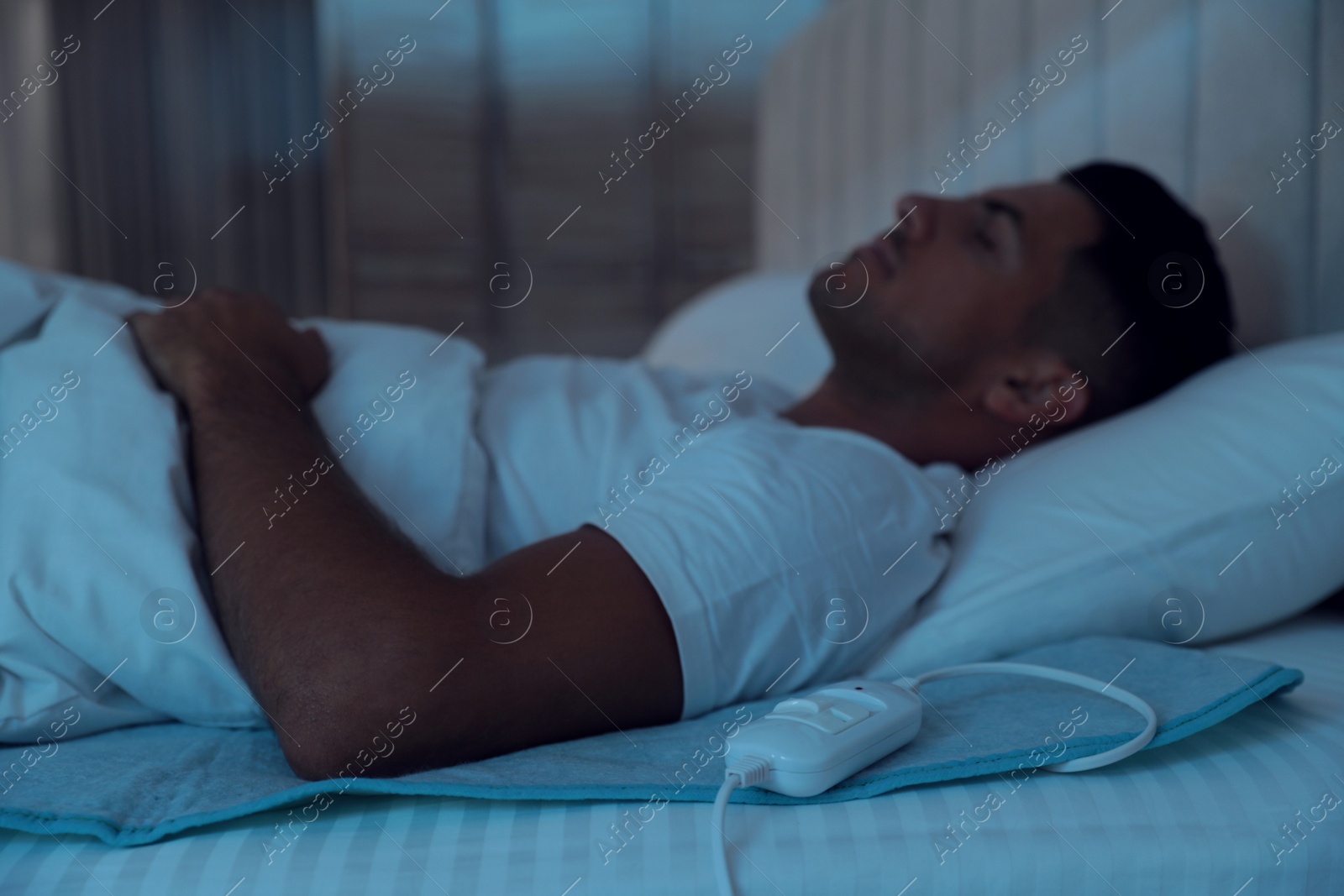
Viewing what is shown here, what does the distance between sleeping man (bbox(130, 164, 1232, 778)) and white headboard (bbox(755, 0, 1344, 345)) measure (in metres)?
0.09

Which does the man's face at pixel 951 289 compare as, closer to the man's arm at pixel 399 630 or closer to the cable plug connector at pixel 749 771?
the man's arm at pixel 399 630

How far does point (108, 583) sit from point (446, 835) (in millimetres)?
328

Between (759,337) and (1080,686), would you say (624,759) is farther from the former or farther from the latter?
(759,337)

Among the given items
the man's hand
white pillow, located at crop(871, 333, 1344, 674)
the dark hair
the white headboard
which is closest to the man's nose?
the dark hair

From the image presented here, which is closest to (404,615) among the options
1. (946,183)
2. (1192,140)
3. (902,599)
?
(902,599)

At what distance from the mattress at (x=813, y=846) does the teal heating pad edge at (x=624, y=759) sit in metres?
0.01

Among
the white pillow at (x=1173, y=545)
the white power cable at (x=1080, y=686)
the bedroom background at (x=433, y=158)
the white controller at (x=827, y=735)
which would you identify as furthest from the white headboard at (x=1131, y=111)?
the bedroom background at (x=433, y=158)

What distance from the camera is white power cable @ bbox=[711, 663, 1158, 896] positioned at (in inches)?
21.1

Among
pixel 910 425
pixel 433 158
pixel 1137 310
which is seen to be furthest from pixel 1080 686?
pixel 433 158

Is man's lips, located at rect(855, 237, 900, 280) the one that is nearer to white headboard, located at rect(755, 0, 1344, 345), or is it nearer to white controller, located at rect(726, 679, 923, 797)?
white headboard, located at rect(755, 0, 1344, 345)

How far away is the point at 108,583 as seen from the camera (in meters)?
0.70

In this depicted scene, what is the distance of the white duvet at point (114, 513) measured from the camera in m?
0.69

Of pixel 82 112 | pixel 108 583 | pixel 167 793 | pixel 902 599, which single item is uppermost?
pixel 82 112

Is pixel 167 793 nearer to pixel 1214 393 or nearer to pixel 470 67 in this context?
pixel 1214 393
